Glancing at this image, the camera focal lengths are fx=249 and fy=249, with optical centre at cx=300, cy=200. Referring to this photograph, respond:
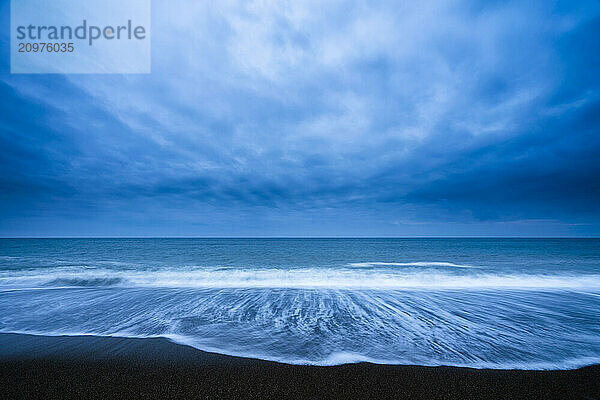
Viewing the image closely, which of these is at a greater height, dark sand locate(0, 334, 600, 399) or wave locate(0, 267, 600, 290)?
dark sand locate(0, 334, 600, 399)

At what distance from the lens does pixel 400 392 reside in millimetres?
3307

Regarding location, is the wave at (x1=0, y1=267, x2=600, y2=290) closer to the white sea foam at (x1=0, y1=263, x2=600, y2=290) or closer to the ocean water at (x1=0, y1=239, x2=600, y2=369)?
the white sea foam at (x1=0, y1=263, x2=600, y2=290)

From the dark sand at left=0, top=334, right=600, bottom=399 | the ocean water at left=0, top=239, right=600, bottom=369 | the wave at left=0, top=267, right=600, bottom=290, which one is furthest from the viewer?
the wave at left=0, top=267, right=600, bottom=290

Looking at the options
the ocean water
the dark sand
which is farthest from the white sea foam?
the dark sand

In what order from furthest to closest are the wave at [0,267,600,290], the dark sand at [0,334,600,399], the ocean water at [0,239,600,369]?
the wave at [0,267,600,290] < the ocean water at [0,239,600,369] < the dark sand at [0,334,600,399]

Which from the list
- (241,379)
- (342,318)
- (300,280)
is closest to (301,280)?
(300,280)

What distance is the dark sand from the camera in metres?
3.27

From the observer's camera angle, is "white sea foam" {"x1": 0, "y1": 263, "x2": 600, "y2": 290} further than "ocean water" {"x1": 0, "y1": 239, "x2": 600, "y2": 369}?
Yes

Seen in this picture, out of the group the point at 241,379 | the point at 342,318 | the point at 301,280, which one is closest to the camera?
the point at 241,379

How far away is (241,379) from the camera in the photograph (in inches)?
141

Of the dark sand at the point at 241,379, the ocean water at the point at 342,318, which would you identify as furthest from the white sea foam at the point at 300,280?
the dark sand at the point at 241,379

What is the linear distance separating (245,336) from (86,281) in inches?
483

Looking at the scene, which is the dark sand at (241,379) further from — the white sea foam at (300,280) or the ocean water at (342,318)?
the white sea foam at (300,280)

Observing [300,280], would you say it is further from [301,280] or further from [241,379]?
[241,379]
